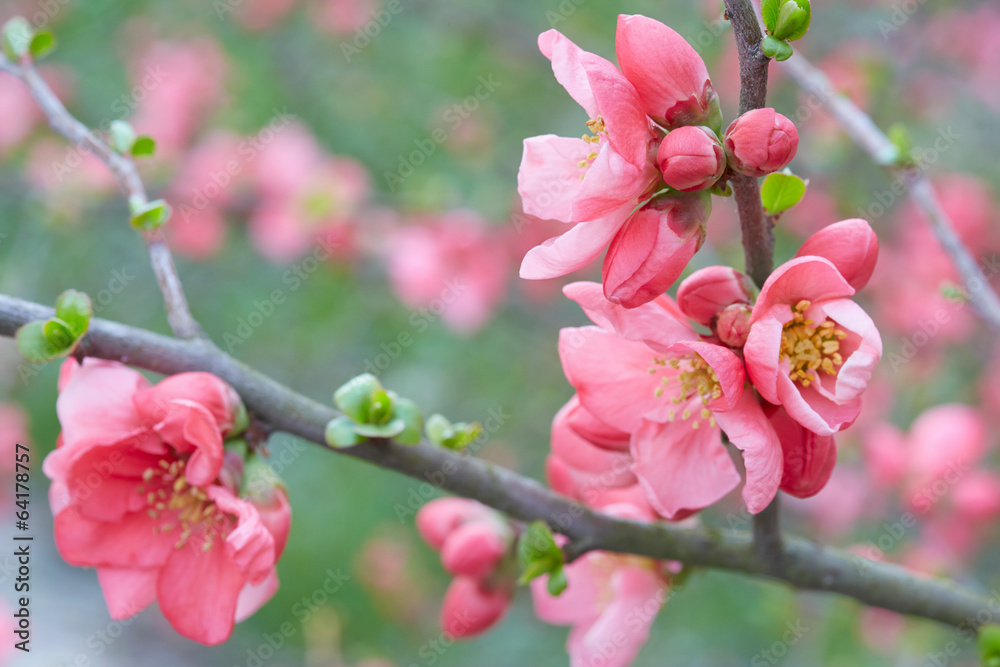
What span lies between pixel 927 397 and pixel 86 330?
2098mm

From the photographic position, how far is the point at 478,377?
3.15 metres

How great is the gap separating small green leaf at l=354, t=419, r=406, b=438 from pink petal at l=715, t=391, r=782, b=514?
28 centimetres

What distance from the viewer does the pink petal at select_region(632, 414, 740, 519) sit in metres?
0.67

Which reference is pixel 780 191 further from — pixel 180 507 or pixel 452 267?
pixel 452 267

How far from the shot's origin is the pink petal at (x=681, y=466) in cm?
67

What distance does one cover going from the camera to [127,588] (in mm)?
744

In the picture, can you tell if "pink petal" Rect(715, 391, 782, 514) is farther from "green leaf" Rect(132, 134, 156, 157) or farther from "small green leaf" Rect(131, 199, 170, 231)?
"green leaf" Rect(132, 134, 156, 157)

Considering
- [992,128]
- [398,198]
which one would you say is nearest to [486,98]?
[398,198]

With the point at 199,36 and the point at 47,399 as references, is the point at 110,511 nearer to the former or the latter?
the point at 199,36

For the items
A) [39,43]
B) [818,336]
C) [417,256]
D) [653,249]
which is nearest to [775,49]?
[653,249]

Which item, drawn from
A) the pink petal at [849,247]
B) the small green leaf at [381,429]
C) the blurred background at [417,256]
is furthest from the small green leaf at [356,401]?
the blurred background at [417,256]

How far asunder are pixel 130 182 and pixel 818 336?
0.72 metres

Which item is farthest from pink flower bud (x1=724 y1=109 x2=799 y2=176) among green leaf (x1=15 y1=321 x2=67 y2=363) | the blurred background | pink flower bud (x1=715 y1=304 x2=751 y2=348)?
the blurred background

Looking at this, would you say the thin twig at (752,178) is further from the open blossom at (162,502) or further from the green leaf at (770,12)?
the open blossom at (162,502)
